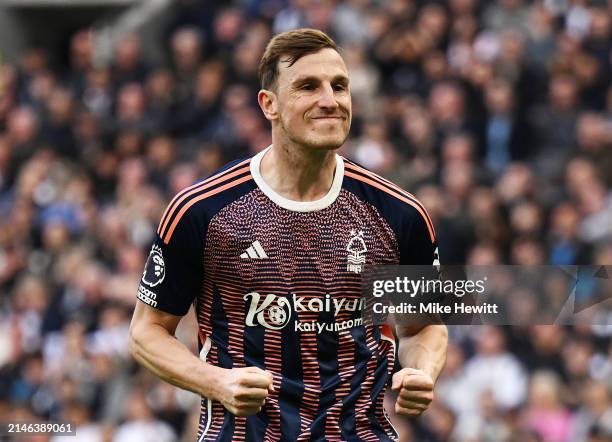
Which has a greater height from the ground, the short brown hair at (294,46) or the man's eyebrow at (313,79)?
the short brown hair at (294,46)

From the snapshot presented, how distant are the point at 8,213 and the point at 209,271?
10972 mm

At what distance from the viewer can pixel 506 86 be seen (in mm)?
13594

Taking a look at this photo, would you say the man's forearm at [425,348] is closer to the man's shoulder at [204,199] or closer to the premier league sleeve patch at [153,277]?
the man's shoulder at [204,199]

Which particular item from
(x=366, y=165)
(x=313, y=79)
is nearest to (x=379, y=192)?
(x=313, y=79)

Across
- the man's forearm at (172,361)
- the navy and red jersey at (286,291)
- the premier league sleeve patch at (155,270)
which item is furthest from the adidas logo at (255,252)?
the man's forearm at (172,361)

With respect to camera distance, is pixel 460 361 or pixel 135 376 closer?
pixel 460 361

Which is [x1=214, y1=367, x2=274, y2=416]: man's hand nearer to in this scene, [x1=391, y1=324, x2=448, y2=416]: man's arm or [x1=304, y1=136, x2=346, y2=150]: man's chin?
[x1=391, y1=324, x2=448, y2=416]: man's arm

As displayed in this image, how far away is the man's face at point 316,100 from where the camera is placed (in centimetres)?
556

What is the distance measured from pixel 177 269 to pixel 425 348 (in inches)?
39.8

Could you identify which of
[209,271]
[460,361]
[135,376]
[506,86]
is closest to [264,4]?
[506,86]

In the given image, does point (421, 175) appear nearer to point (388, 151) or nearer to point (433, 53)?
point (388, 151)

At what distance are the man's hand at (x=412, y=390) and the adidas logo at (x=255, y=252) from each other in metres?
0.70

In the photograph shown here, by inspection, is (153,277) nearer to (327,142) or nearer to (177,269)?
(177,269)

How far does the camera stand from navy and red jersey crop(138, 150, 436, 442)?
5.57 metres
